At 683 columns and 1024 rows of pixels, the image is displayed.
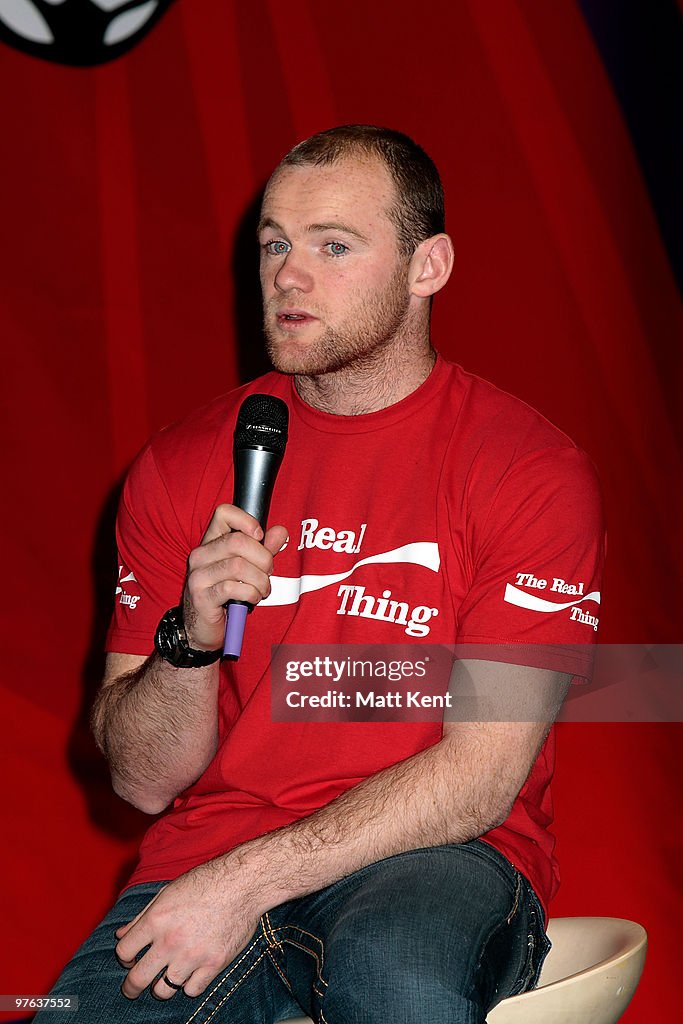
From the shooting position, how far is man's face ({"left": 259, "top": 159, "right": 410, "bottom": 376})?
1.52m

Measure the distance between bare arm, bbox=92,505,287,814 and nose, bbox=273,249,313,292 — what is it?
40 cm

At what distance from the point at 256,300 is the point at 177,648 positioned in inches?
46.5

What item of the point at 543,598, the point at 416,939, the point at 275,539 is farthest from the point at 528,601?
the point at 416,939

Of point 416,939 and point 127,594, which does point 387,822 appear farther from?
point 127,594

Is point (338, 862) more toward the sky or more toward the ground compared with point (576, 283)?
more toward the ground

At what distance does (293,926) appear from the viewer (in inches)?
50.5

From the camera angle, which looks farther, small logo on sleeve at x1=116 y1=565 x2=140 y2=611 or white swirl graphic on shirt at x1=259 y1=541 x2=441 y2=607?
small logo on sleeve at x1=116 y1=565 x2=140 y2=611

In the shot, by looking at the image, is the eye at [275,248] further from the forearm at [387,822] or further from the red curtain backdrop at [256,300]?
the red curtain backdrop at [256,300]

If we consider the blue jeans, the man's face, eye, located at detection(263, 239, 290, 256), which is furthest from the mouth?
the blue jeans

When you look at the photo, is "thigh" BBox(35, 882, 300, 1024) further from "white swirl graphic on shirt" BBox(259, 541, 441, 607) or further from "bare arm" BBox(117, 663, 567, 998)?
"white swirl graphic on shirt" BBox(259, 541, 441, 607)

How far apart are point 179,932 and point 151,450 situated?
2.21 feet

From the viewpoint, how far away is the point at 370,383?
1589 millimetres

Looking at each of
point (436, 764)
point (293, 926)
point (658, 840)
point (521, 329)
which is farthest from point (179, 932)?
point (521, 329)

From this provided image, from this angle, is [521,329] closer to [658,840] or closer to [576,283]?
[576,283]
